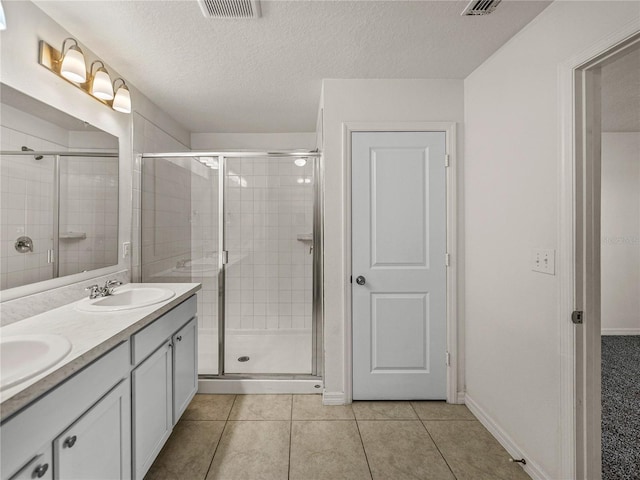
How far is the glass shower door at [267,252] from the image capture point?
2580 mm

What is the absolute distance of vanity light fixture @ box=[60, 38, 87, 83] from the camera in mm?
1624

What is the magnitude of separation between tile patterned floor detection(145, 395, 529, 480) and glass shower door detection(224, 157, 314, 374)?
1.29 ft

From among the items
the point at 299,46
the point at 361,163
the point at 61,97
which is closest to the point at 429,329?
the point at 361,163

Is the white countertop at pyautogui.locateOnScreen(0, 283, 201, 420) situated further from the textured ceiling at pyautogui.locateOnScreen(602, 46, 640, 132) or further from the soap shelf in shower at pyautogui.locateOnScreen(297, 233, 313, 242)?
the textured ceiling at pyautogui.locateOnScreen(602, 46, 640, 132)

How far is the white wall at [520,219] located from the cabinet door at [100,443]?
6.45 feet

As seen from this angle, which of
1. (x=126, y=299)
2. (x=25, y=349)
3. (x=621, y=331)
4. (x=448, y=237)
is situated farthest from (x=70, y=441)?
(x=621, y=331)

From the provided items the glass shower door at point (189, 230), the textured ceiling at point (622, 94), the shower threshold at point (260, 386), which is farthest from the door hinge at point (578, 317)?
the glass shower door at point (189, 230)

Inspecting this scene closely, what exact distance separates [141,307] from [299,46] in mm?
1713

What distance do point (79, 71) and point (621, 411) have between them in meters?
3.96

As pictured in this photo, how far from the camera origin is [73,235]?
176 centimetres

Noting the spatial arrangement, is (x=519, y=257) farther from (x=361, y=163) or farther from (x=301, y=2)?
(x=301, y=2)

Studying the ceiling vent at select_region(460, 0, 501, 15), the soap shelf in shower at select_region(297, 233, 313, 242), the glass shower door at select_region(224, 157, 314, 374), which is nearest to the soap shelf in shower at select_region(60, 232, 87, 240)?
the glass shower door at select_region(224, 157, 314, 374)

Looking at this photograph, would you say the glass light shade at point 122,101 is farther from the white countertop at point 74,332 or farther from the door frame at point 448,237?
the door frame at point 448,237

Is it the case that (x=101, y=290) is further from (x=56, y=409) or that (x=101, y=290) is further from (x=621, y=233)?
(x=621, y=233)
